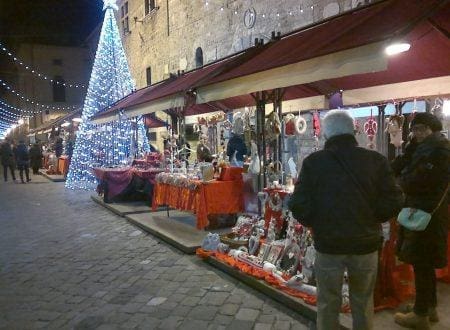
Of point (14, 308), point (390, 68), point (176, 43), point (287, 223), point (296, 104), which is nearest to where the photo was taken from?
point (14, 308)

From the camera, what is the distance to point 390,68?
6164 mm

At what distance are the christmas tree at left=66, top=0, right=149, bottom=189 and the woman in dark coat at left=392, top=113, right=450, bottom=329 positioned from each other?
41.0 ft

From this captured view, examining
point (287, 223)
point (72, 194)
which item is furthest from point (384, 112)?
point (72, 194)

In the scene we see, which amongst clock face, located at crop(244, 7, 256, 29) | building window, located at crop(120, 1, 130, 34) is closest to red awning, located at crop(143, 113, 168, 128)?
clock face, located at crop(244, 7, 256, 29)

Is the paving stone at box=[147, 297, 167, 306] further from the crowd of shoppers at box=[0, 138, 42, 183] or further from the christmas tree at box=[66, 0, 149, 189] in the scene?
the crowd of shoppers at box=[0, 138, 42, 183]

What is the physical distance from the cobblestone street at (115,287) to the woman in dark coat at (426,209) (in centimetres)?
111

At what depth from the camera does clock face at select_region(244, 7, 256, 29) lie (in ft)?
40.4

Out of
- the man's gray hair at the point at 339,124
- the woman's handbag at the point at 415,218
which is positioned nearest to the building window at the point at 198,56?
the woman's handbag at the point at 415,218

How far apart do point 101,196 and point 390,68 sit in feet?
30.6

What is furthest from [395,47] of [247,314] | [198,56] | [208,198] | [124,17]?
[124,17]

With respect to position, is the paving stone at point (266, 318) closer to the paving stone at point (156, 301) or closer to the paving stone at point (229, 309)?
the paving stone at point (229, 309)

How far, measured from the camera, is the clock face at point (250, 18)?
12.3 m

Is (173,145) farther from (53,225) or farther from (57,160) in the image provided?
(57,160)

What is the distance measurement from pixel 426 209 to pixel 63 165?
20.5 metres
